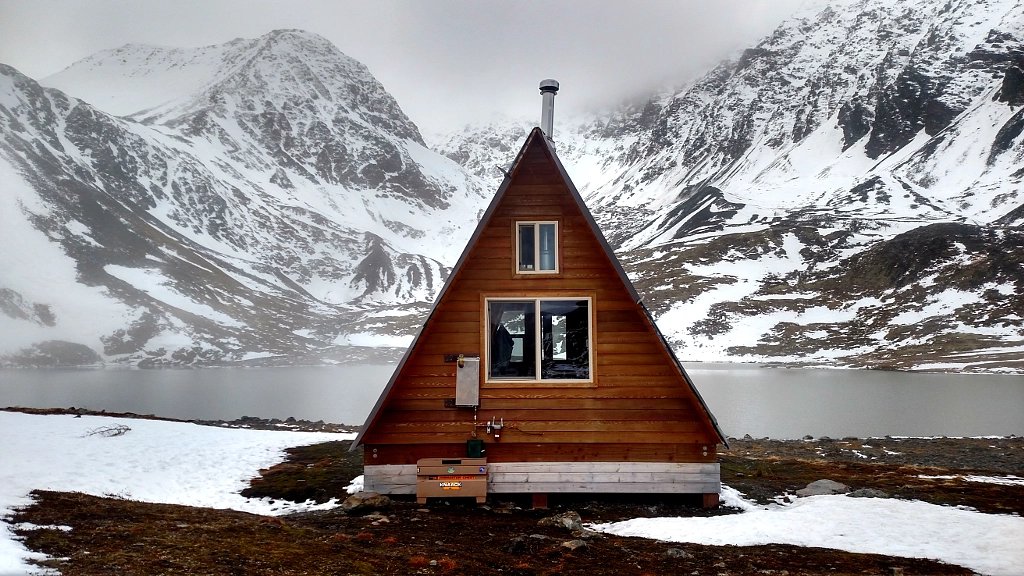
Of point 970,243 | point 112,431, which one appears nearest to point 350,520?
point 112,431

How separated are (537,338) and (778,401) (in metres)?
60.8

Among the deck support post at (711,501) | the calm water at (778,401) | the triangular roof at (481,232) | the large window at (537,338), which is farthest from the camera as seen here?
the calm water at (778,401)

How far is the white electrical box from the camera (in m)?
14.7

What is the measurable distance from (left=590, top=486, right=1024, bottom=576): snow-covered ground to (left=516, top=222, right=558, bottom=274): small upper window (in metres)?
5.63

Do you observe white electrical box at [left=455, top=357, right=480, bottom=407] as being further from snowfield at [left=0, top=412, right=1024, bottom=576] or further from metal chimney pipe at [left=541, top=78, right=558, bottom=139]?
metal chimney pipe at [left=541, top=78, right=558, bottom=139]

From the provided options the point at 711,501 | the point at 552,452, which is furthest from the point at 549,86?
the point at 711,501

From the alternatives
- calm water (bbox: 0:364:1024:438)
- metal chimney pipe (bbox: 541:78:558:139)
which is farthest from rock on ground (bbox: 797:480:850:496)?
calm water (bbox: 0:364:1024:438)

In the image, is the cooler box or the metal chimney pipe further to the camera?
the metal chimney pipe

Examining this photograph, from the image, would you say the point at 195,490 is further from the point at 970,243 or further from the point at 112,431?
the point at 970,243

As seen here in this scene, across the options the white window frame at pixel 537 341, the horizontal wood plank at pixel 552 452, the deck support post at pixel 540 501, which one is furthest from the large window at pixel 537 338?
the deck support post at pixel 540 501

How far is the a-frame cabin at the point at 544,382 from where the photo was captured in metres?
14.6

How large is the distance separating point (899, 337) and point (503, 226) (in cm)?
15740

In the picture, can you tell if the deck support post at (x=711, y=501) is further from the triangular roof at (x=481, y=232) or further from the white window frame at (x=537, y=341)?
the white window frame at (x=537, y=341)

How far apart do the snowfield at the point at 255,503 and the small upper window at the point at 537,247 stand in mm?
5641
